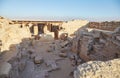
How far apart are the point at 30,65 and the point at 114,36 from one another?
194 inches

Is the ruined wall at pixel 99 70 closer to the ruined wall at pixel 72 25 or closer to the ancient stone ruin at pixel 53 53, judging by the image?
the ancient stone ruin at pixel 53 53

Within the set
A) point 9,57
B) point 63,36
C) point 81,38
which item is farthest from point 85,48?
point 63,36

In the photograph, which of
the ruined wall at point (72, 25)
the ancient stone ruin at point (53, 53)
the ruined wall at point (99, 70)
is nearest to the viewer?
the ruined wall at point (99, 70)

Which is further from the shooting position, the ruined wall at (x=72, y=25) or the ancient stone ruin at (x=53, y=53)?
the ruined wall at (x=72, y=25)

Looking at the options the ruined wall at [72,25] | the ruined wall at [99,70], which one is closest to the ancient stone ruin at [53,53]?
the ruined wall at [99,70]

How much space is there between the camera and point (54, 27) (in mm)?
23234

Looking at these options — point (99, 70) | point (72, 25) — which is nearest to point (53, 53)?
point (72, 25)

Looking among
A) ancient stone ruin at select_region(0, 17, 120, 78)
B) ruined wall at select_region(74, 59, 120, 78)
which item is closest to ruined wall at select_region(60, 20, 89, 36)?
ancient stone ruin at select_region(0, 17, 120, 78)

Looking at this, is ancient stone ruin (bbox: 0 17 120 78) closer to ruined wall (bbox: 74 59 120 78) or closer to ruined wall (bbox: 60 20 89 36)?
ruined wall (bbox: 74 59 120 78)

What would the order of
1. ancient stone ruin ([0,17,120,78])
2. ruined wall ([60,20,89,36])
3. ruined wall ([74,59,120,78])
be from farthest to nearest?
1. ruined wall ([60,20,89,36])
2. ancient stone ruin ([0,17,120,78])
3. ruined wall ([74,59,120,78])

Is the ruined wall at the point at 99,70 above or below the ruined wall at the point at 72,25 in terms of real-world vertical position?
above

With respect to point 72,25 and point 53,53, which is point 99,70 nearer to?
point 53,53

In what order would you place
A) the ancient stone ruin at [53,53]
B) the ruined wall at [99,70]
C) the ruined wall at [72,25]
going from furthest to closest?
the ruined wall at [72,25] → the ancient stone ruin at [53,53] → the ruined wall at [99,70]

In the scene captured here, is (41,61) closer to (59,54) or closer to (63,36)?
(59,54)
